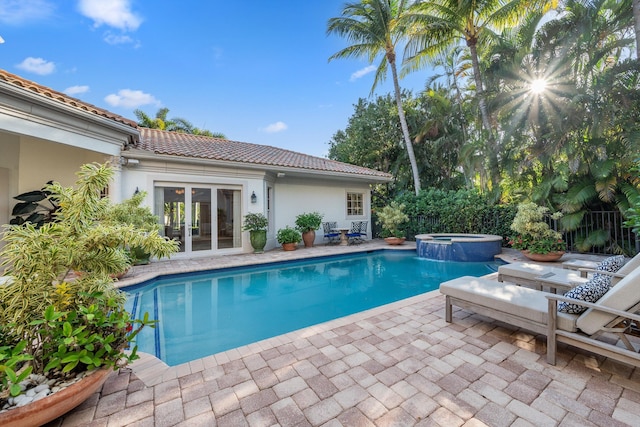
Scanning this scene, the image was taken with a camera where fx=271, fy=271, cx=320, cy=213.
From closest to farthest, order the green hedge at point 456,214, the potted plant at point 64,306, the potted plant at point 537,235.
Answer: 1. the potted plant at point 64,306
2. the potted plant at point 537,235
3. the green hedge at point 456,214

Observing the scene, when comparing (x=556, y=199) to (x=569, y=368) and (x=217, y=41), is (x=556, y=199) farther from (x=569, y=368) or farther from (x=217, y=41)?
(x=217, y=41)

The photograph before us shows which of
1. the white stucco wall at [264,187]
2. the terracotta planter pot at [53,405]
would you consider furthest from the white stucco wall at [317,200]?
the terracotta planter pot at [53,405]

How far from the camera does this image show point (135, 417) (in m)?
2.24

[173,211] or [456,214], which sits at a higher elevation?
[173,211]

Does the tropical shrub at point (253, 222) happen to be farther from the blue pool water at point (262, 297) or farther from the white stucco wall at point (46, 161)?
the white stucco wall at point (46, 161)

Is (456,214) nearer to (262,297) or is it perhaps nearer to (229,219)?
(262,297)

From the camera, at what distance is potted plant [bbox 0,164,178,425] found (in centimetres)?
210

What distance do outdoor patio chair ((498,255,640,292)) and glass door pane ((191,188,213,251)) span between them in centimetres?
918

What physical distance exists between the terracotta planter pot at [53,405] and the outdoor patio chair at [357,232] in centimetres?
1109

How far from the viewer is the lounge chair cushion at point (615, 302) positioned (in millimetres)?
2482

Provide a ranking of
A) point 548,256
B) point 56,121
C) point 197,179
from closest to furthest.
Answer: point 56,121 → point 548,256 → point 197,179

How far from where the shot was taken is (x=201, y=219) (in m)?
10.1

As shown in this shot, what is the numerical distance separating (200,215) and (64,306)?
7.87 meters

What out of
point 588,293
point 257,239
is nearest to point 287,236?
point 257,239
